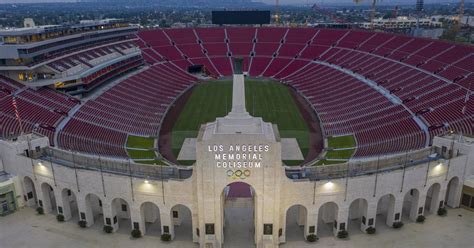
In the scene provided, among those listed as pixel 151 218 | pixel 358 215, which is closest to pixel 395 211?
pixel 358 215

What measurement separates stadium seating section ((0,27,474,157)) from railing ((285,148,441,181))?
14.4 m

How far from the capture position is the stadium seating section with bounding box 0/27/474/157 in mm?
59188

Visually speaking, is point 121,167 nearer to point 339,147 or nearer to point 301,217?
point 301,217

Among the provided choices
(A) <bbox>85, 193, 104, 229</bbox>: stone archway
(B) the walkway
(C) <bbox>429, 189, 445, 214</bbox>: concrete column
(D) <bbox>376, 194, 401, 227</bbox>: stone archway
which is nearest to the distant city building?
(C) <bbox>429, 189, 445, 214</bbox>: concrete column

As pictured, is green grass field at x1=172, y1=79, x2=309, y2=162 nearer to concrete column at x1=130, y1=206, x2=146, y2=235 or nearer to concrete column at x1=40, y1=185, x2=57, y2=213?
concrete column at x1=40, y1=185, x2=57, y2=213

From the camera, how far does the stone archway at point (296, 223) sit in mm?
38312

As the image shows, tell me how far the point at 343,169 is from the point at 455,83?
45.9 meters

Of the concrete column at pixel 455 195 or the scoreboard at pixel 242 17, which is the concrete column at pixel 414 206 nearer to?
the concrete column at pixel 455 195

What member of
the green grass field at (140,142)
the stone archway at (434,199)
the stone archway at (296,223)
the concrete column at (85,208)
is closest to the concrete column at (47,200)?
the concrete column at (85,208)

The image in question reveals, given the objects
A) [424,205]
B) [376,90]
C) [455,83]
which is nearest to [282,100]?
[376,90]

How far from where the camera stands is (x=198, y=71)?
401 ft

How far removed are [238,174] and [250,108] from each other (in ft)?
168

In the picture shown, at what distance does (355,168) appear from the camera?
1519 inches

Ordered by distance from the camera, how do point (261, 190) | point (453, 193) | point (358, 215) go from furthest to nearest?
point (453, 193) → point (358, 215) → point (261, 190)
